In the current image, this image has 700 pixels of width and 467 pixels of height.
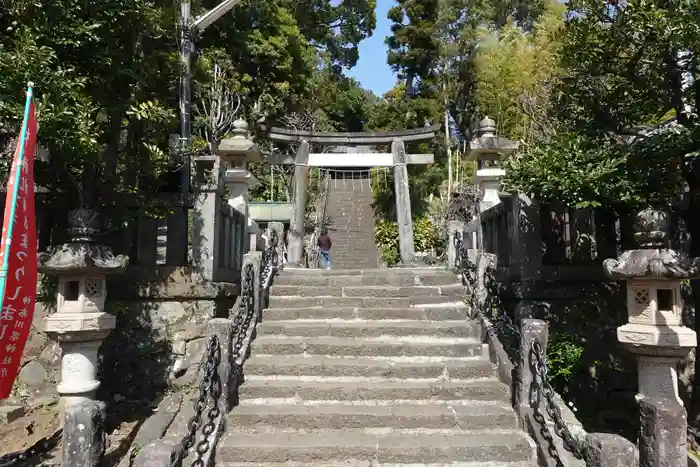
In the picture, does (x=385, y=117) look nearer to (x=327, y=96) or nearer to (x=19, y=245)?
(x=327, y=96)

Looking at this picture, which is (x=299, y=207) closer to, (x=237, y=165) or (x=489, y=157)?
(x=237, y=165)

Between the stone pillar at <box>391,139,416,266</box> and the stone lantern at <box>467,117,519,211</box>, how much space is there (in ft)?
10.4

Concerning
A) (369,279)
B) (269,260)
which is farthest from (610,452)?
(269,260)

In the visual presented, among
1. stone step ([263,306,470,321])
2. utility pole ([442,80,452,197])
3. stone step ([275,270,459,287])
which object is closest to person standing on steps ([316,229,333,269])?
stone step ([275,270,459,287])

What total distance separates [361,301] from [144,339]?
2858 millimetres

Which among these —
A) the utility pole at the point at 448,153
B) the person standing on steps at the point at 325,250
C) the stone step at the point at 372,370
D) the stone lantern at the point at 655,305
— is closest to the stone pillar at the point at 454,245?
the stone step at the point at 372,370

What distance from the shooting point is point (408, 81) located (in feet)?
83.0

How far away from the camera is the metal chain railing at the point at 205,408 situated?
361 centimetres

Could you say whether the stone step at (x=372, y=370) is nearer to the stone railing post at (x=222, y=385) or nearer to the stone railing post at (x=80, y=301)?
the stone railing post at (x=222, y=385)

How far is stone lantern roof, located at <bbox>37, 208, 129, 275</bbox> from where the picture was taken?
14.2ft

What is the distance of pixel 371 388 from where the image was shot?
4.79 m

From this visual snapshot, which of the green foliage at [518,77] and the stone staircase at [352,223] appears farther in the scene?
the stone staircase at [352,223]

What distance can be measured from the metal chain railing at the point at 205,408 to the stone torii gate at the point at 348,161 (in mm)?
6867

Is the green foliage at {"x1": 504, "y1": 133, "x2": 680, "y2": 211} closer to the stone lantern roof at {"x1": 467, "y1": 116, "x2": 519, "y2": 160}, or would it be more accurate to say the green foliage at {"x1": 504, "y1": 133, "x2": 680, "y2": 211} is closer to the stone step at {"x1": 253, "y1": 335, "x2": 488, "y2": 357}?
the stone step at {"x1": 253, "y1": 335, "x2": 488, "y2": 357}
